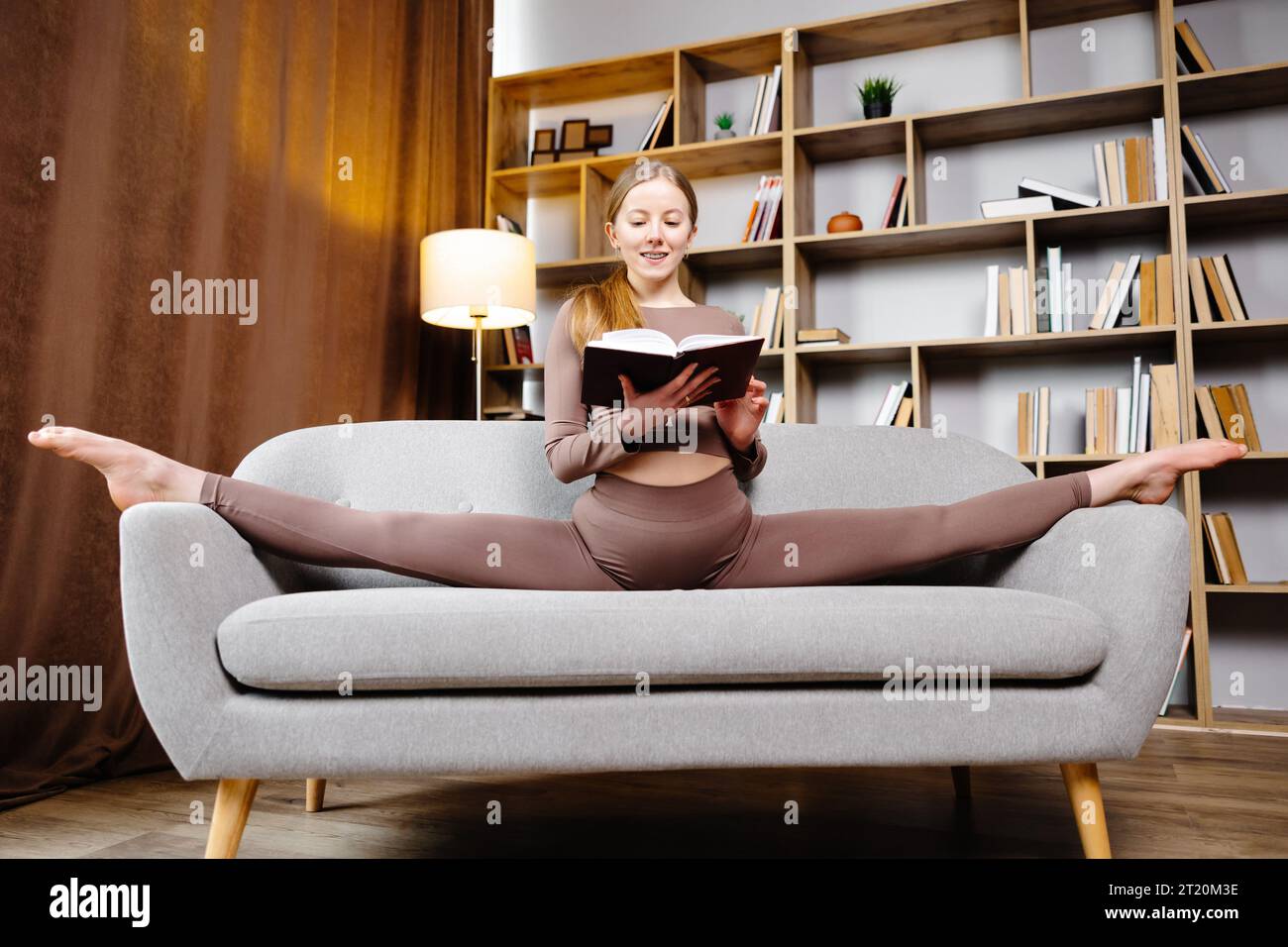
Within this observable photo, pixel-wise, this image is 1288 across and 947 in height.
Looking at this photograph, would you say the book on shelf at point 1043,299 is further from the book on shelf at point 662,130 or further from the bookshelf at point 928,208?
the book on shelf at point 662,130

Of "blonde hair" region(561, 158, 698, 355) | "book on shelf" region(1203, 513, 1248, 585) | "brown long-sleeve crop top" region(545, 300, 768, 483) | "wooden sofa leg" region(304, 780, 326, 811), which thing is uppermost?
"blonde hair" region(561, 158, 698, 355)

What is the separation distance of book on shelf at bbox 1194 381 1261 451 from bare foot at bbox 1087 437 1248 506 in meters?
1.43

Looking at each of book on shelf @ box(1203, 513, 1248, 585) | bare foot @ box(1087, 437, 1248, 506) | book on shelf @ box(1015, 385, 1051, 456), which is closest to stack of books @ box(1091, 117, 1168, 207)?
book on shelf @ box(1015, 385, 1051, 456)

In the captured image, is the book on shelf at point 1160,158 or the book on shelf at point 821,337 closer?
the book on shelf at point 1160,158

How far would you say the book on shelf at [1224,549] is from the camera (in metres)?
2.70

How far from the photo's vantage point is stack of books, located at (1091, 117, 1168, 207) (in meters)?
2.82

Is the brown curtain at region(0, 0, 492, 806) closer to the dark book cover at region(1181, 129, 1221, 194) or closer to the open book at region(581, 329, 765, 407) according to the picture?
the open book at region(581, 329, 765, 407)

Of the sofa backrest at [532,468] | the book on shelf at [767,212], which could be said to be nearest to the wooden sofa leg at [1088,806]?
the sofa backrest at [532,468]

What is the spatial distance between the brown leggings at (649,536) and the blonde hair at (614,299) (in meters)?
0.28

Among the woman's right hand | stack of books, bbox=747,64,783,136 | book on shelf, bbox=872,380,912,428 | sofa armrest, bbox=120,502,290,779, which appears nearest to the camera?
sofa armrest, bbox=120,502,290,779

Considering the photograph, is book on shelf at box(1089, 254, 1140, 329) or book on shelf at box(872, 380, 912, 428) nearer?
book on shelf at box(1089, 254, 1140, 329)
